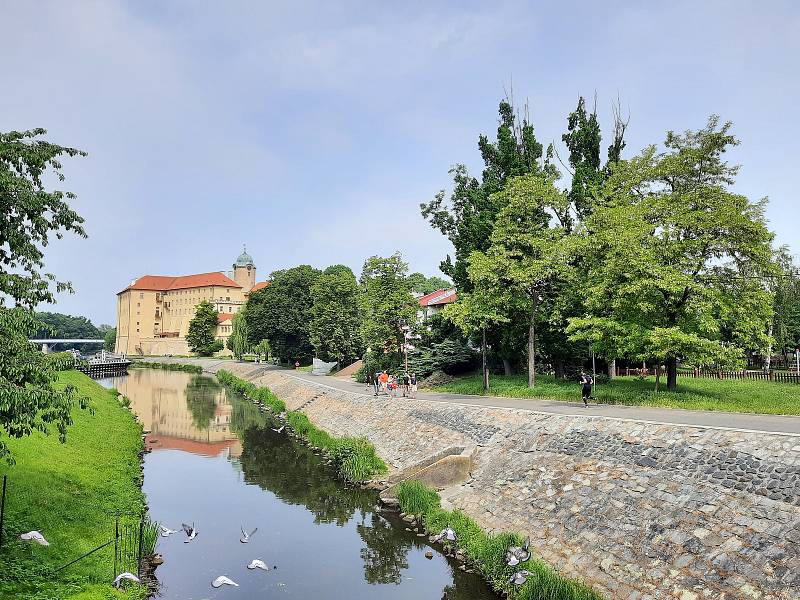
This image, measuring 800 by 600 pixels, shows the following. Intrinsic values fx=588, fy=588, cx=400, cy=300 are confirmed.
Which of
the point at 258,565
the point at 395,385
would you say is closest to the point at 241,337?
the point at 395,385

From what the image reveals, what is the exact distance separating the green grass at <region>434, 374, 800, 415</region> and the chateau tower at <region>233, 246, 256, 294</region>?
121033 mm

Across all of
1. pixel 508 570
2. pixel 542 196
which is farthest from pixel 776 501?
pixel 542 196

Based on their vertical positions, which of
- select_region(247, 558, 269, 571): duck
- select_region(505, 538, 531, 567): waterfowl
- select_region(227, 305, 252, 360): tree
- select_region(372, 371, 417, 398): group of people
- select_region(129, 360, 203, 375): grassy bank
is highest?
select_region(227, 305, 252, 360): tree

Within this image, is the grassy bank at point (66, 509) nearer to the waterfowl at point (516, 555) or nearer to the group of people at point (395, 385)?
the waterfowl at point (516, 555)

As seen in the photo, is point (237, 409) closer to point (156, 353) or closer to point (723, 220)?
point (723, 220)

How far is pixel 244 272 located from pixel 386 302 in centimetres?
11897

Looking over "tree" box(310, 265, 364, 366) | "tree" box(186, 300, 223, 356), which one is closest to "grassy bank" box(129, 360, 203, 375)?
"tree" box(186, 300, 223, 356)

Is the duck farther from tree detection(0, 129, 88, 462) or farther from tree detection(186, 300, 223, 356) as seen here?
tree detection(186, 300, 223, 356)

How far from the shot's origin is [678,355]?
2509 centimetres

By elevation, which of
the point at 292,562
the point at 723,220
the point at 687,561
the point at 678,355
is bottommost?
the point at 292,562

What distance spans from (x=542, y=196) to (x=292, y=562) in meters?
21.6

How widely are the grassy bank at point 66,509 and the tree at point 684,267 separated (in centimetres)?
1979

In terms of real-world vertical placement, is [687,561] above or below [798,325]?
below

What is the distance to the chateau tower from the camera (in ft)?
498
